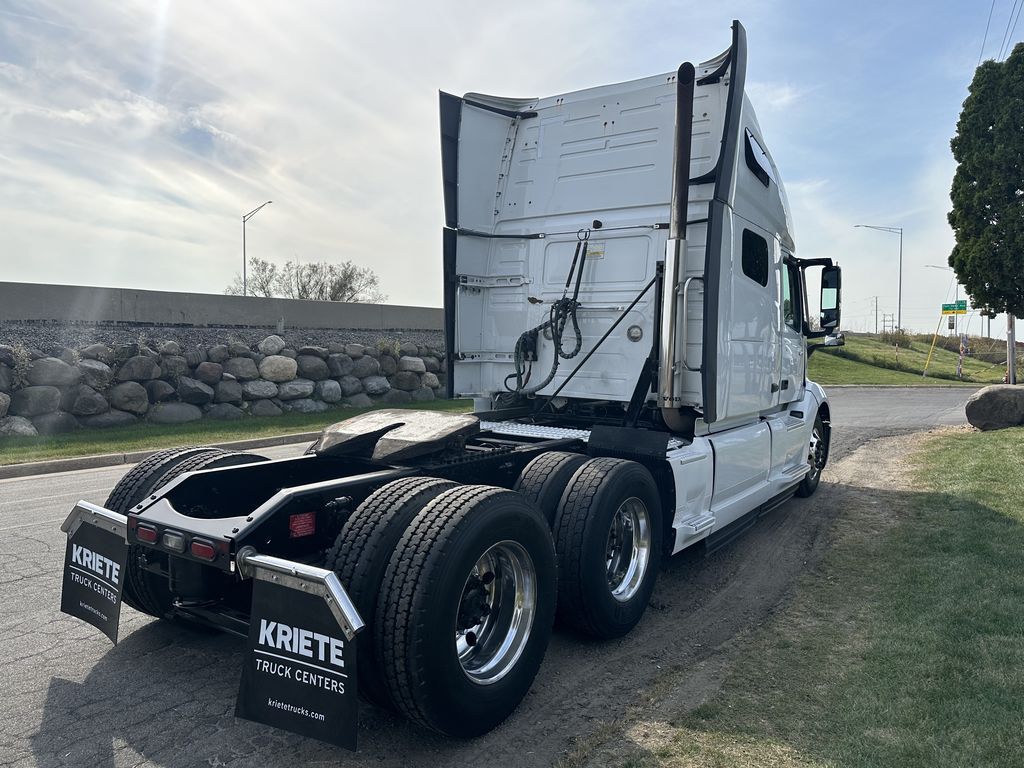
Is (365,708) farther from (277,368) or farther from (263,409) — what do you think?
(277,368)

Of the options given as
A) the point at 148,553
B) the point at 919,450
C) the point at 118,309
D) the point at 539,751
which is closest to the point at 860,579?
the point at 539,751

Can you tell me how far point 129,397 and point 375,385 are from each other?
213 inches

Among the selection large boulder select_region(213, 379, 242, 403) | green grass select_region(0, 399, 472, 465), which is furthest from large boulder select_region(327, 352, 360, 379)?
large boulder select_region(213, 379, 242, 403)

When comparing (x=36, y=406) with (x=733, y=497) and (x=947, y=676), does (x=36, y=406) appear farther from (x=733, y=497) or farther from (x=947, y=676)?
(x=947, y=676)

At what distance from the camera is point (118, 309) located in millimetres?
14180

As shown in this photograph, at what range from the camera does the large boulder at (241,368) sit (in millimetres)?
14898

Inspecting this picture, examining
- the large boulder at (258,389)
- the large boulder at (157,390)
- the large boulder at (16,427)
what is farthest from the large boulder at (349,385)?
the large boulder at (16,427)

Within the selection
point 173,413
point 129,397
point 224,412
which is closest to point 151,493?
point 129,397

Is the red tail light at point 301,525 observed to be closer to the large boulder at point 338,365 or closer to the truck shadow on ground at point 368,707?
the truck shadow on ground at point 368,707

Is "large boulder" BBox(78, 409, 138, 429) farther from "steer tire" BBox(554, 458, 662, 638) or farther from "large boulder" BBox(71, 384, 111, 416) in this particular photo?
"steer tire" BBox(554, 458, 662, 638)

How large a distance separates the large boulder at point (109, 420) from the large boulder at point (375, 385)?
202 inches

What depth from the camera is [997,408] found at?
13227 mm

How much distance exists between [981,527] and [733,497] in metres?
2.40

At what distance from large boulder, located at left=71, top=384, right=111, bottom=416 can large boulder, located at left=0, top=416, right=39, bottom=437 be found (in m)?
0.75
